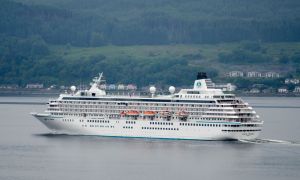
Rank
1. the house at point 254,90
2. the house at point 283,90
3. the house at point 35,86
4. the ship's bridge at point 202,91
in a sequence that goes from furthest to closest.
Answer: the house at point 35,86 < the house at point 283,90 < the house at point 254,90 < the ship's bridge at point 202,91

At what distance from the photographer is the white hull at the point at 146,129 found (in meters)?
76.1

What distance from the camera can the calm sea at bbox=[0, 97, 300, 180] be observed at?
2408 inches

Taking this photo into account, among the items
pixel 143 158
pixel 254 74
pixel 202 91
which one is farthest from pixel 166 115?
pixel 254 74

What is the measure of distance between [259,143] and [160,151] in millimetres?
7825

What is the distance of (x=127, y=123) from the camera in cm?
7950

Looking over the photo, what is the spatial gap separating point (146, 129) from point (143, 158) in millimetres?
11024

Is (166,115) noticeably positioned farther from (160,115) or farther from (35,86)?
(35,86)

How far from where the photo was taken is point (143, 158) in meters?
67.7

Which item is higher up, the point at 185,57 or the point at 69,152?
the point at 185,57

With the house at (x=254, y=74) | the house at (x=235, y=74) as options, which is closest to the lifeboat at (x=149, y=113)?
the house at (x=235, y=74)

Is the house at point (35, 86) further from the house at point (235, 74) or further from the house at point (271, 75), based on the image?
the house at point (271, 75)

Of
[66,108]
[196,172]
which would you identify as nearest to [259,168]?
[196,172]

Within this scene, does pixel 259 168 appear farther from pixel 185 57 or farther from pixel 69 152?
pixel 185 57

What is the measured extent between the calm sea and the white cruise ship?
1.01 metres
